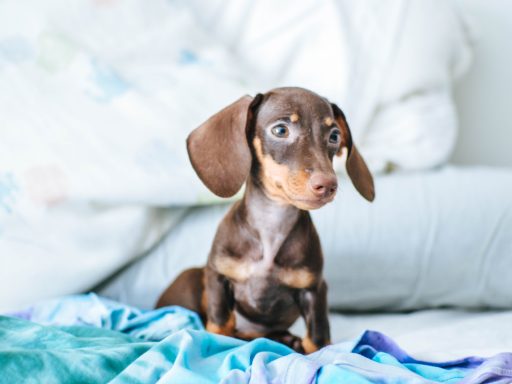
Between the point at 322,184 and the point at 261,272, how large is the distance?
0.96 feet

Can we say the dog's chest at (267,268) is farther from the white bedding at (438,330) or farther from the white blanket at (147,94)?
the white blanket at (147,94)

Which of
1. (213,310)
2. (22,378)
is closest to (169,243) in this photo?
(213,310)

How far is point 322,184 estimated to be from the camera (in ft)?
3.10

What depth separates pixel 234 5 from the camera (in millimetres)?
2025

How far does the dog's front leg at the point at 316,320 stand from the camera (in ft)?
3.90

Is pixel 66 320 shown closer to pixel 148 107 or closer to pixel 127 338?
pixel 127 338

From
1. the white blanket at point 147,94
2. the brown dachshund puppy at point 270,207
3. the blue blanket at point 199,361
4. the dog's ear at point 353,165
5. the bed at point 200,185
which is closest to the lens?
the blue blanket at point 199,361

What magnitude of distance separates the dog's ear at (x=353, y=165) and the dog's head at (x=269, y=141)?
4 centimetres

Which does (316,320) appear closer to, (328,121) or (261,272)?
(261,272)

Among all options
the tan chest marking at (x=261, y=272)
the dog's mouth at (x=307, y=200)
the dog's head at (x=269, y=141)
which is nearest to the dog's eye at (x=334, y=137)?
the dog's head at (x=269, y=141)

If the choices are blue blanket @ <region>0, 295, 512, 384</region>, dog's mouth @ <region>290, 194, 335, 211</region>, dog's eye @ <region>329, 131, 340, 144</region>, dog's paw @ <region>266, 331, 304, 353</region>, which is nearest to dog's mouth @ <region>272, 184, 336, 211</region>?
dog's mouth @ <region>290, 194, 335, 211</region>

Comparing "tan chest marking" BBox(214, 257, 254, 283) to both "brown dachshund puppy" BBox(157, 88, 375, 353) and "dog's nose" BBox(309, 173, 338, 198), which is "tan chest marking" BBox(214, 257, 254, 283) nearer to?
"brown dachshund puppy" BBox(157, 88, 375, 353)

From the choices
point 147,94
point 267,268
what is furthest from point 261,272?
point 147,94

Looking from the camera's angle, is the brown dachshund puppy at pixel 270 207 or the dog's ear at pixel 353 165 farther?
the dog's ear at pixel 353 165
